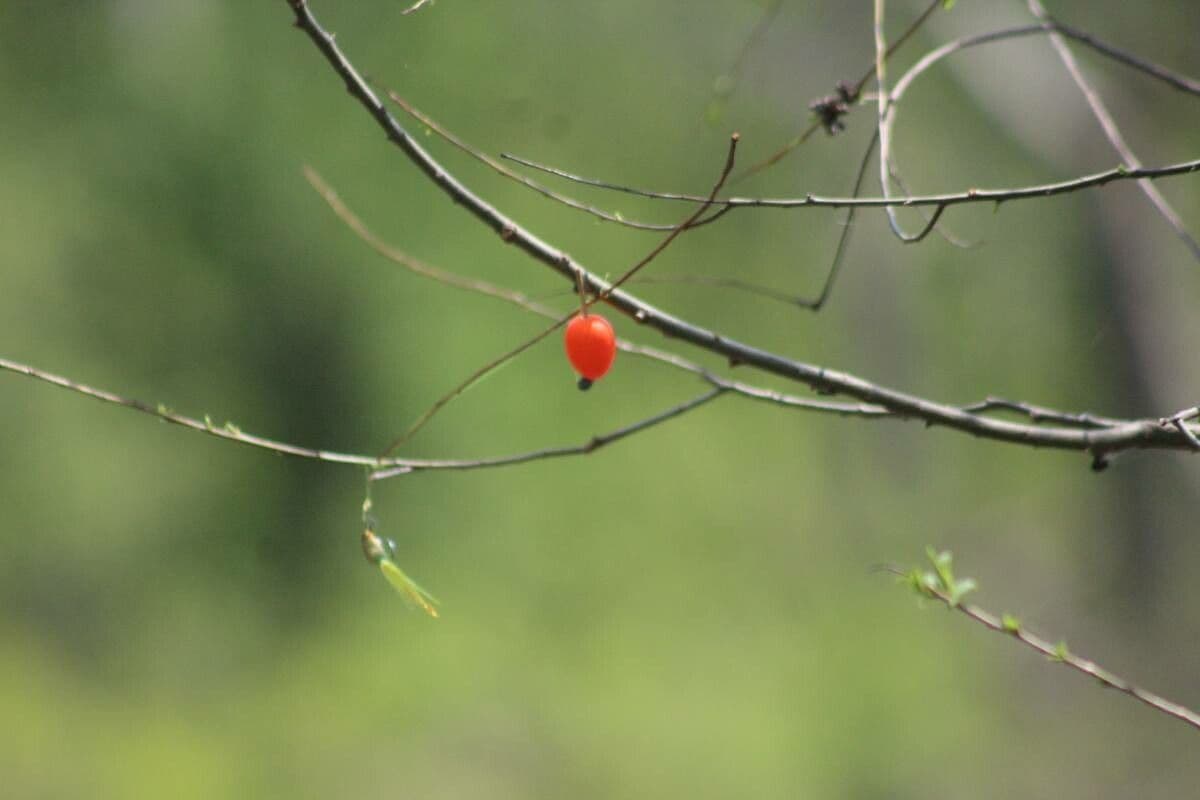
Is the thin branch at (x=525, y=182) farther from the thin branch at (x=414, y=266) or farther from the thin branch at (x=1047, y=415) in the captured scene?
the thin branch at (x=1047, y=415)

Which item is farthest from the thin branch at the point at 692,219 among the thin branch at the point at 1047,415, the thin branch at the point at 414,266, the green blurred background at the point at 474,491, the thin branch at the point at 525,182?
the green blurred background at the point at 474,491

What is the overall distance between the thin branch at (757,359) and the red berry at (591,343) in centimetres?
3

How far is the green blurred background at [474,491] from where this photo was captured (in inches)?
167

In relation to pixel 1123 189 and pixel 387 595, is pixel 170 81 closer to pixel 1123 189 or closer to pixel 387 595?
pixel 387 595

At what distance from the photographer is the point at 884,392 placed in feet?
3.81

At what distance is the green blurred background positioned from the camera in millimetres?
4238

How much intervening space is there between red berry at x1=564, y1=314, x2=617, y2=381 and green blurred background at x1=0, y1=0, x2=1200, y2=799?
330 centimetres

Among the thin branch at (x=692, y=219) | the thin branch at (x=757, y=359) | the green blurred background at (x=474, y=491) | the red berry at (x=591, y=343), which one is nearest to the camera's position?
the thin branch at (x=692, y=219)

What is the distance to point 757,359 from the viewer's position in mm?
1149

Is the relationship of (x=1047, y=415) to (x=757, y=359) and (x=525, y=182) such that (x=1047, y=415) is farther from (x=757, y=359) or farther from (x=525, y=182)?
(x=525, y=182)

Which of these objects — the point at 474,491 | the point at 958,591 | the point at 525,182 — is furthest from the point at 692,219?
the point at 474,491

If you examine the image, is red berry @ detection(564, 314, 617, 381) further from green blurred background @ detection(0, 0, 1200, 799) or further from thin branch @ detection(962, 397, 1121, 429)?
green blurred background @ detection(0, 0, 1200, 799)

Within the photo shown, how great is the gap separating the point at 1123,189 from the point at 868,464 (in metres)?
1.71

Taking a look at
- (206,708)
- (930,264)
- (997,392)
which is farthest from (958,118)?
(206,708)
